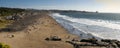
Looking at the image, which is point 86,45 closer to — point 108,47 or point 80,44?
point 80,44

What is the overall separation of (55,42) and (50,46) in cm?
249

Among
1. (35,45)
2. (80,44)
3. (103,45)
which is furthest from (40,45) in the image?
(103,45)

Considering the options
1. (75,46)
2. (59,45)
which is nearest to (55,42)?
(59,45)

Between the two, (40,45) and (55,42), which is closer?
(40,45)

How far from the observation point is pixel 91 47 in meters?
26.1

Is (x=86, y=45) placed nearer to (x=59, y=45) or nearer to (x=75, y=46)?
(x=75, y=46)

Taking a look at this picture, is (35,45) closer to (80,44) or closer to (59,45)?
(59,45)

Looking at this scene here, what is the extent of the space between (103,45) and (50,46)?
5.71 metres

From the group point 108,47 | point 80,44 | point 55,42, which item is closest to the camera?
point 108,47

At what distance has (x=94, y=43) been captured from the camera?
27984mm

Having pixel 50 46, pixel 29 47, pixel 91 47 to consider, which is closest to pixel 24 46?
pixel 29 47

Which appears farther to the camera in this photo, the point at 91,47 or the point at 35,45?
the point at 35,45

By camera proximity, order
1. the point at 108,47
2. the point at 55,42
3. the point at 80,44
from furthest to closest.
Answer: the point at 55,42
the point at 80,44
the point at 108,47

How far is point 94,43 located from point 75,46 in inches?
101
